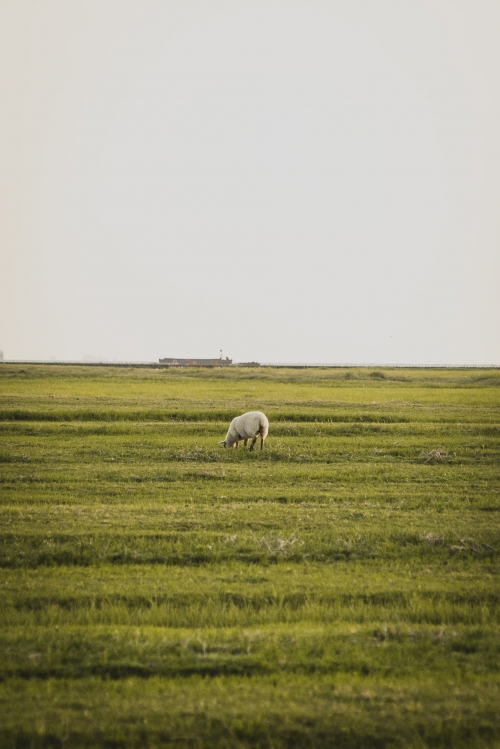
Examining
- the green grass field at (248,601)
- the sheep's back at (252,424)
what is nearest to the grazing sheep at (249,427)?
the sheep's back at (252,424)

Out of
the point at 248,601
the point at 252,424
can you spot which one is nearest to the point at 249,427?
the point at 252,424

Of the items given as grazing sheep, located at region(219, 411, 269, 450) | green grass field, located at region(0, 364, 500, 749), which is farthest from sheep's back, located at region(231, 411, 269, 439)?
green grass field, located at region(0, 364, 500, 749)

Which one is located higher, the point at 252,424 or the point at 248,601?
the point at 252,424

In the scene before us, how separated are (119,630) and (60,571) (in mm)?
2783

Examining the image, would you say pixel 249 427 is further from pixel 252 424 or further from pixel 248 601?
pixel 248 601

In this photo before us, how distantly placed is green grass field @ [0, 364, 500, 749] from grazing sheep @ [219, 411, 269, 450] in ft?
5.47

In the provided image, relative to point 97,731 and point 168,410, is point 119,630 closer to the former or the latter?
point 97,731

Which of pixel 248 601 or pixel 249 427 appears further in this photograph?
pixel 249 427

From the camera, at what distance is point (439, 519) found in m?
12.8

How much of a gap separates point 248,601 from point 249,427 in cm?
1299

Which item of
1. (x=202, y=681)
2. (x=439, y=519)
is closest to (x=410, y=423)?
(x=439, y=519)

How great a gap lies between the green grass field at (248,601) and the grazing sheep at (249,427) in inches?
65.6

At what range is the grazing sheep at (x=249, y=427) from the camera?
21344mm

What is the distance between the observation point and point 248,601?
8445 mm
